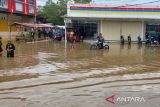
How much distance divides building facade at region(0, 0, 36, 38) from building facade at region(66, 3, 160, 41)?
9.75 meters

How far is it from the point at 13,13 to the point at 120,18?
52.5 feet

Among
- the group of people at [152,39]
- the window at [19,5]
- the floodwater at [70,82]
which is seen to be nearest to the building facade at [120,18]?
the group of people at [152,39]

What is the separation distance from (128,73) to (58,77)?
11.4 feet

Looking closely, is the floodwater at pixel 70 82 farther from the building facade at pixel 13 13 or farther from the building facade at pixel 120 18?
the building facade at pixel 13 13

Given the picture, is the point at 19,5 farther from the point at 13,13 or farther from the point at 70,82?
the point at 70,82

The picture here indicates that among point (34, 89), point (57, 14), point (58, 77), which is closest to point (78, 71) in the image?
point (58, 77)

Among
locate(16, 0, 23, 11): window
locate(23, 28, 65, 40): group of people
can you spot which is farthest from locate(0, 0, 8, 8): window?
locate(23, 28, 65, 40): group of people

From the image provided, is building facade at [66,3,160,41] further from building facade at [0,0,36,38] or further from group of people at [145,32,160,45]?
building facade at [0,0,36,38]

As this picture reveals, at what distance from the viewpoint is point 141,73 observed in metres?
18.6

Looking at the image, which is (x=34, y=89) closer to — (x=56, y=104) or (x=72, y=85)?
(x=72, y=85)

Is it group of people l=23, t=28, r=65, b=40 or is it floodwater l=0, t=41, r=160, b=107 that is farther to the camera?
group of people l=23, t=28, r=65, b=40

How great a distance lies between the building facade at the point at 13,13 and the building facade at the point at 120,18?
9.75 meters

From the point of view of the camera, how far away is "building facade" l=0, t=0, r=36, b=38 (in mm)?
53656

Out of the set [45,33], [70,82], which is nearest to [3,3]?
[45,33]
